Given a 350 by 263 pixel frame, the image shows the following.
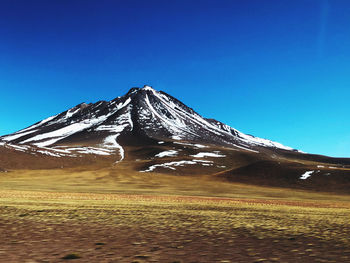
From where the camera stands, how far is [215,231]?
43.1 ft

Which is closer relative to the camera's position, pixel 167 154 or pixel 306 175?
pixel 306 175

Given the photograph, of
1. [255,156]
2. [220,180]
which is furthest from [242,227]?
[255,156]

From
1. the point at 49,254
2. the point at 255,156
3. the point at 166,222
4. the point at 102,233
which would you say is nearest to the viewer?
the point at 49,254

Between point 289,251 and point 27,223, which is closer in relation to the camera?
point 289,251

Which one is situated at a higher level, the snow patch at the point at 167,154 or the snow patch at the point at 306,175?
the snow patch at the point at 167,154

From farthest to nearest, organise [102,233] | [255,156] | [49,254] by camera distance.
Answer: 1. [255,156]
2. [102,233]
3. [49,254]

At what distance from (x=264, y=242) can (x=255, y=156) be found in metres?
162

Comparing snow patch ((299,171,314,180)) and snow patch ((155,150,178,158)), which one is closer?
snow patch ((299,171,314,180))

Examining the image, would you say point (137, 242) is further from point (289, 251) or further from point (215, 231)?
point (289, 251)

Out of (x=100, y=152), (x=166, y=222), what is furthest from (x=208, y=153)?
(x=166, y=222)

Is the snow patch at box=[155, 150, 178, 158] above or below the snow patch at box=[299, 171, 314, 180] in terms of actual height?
above

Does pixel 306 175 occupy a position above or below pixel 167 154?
below

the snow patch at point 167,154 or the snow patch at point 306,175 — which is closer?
the snow patch at point 306,175

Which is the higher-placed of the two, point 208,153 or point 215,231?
point 208,153
